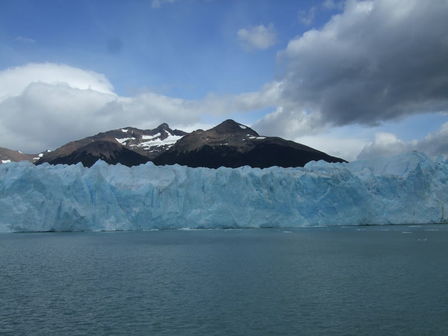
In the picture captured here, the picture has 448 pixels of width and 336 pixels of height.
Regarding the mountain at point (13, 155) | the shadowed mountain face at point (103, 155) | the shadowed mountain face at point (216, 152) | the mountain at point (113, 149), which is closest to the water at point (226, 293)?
the shadowed mountain face at point (216, 152)

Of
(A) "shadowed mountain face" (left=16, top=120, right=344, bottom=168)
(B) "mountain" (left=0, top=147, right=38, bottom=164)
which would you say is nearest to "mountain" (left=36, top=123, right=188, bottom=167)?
(A) "shadowed mountain face" (left=16, top=120, right=344, bottom=168)

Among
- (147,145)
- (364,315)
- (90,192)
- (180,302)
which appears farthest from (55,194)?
(147,145)

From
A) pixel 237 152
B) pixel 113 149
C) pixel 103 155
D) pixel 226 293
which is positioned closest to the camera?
pixel 226 293

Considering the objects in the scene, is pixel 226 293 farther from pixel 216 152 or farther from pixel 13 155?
pixel 13 155

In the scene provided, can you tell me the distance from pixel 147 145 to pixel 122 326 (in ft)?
403

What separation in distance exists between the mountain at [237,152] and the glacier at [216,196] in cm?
3057

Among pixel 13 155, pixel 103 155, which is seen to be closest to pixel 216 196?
pixel 103 155

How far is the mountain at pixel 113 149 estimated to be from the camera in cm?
9844

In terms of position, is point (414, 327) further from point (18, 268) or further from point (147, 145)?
point (147, 145)

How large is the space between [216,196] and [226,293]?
29854 mm

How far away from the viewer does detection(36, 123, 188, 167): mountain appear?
323ft

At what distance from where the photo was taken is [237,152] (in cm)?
8700

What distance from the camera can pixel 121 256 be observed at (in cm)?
2603

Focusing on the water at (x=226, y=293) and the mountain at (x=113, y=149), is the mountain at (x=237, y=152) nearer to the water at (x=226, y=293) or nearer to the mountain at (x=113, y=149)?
the mountain at (x=113, y=149)
